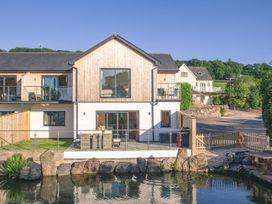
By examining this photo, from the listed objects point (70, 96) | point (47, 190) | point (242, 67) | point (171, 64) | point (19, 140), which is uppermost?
point (242, 67)

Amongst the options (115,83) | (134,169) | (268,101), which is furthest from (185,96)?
(134,169)

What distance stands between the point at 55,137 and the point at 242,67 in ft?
414

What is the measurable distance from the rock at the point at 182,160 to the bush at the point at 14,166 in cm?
949

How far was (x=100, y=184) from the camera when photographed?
21.7 metres

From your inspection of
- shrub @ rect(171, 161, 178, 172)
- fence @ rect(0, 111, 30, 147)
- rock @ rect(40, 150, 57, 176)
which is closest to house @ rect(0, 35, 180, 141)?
fence @ rect(0, 111, 30, 147)

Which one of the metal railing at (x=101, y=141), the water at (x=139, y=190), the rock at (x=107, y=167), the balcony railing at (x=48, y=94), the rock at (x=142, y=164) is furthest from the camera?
the balcony railing at (x=48, y=94)

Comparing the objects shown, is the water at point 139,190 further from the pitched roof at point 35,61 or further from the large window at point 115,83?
the pitched roof at point 35,61

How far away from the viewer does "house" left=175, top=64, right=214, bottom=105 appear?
255ft

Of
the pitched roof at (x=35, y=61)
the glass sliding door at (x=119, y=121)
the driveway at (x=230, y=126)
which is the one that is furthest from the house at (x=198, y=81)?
the glass sliding door at (x=119, y=121)

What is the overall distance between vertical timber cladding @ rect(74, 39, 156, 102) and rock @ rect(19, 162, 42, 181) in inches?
328

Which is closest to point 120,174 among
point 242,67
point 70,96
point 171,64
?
point 70,96

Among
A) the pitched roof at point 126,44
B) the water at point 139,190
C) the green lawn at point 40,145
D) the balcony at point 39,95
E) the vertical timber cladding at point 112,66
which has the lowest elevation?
the water at point 139,190

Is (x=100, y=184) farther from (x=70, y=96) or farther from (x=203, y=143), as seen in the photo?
(x=70, y=96)

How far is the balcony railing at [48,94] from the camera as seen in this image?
31298 millimetres
